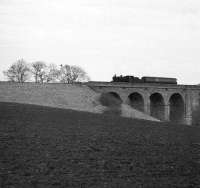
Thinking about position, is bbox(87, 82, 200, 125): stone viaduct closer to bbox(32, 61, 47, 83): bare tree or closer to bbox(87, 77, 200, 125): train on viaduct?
bbox(87, 77, 200, 125): train on viaduct

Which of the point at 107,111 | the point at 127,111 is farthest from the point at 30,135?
the point at 127,111

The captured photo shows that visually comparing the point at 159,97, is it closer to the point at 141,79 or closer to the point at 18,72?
the point at 141,79

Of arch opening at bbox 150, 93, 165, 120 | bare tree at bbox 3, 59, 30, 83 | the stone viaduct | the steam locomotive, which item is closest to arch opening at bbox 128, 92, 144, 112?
the stone viaduct

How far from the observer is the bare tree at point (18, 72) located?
6550cm

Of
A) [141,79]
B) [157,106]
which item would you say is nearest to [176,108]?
[157,106]

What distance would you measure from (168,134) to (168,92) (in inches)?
1243

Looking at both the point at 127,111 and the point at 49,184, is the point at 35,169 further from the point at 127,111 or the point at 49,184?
the point at 127,111

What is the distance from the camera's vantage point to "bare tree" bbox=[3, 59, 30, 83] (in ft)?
215

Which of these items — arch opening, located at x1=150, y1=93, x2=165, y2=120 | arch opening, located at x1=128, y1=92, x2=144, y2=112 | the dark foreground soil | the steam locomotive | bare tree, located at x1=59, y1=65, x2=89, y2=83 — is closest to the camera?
the dark foreground soil

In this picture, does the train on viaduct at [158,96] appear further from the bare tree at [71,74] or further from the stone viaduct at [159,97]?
the bare tree at [71,74]

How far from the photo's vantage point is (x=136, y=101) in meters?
48.4

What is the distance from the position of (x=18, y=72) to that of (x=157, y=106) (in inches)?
1051

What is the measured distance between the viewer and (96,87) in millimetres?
43281

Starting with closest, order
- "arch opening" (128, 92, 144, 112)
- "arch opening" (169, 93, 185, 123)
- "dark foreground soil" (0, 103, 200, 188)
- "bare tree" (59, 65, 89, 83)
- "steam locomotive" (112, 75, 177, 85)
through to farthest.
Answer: "dark foreground soil" (0, 103, 200, 188) < "arch opening" (128, 92, 144, 112) < "steam locomotive" (112, 75, 177, 85) < "arch opening" (169, 93, 185, 123) < "bare tree" (59, 65, 89, 83)
